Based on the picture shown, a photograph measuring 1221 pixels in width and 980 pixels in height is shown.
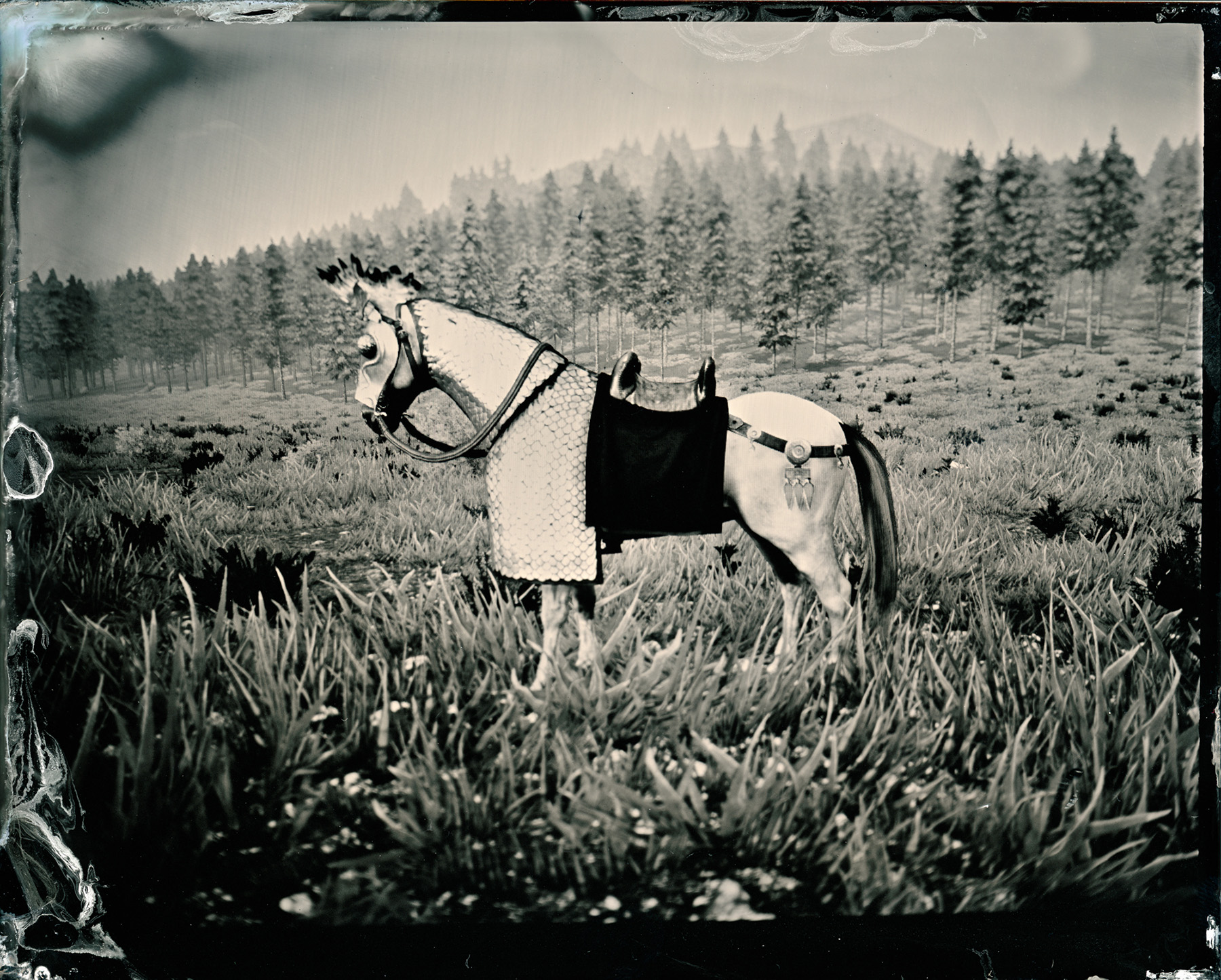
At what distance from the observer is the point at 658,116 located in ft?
5.36

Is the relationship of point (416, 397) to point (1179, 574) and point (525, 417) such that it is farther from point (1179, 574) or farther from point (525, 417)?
point (1179, 574)

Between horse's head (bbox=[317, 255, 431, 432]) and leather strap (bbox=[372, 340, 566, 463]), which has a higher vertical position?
horse's head (bbox=[317, 255, 431, 432])

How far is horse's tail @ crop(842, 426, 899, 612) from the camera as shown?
165 cm

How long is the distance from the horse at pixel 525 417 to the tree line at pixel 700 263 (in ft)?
0.26

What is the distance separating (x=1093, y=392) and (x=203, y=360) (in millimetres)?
2143

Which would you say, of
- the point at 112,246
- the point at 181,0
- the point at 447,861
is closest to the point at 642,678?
the point at 447,861

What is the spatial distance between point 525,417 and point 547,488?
0.17 meters

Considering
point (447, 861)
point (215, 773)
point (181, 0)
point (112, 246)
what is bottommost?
point (447, 861)

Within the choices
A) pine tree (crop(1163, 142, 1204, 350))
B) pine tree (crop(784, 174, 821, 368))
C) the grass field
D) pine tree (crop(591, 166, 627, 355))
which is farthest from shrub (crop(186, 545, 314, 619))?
pine tree (crop(1163, 142, 1204, 350))

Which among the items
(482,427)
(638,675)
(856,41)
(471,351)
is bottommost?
(638,675)

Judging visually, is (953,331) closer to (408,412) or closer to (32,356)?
(408,412)

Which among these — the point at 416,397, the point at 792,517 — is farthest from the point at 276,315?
the point at 792,517

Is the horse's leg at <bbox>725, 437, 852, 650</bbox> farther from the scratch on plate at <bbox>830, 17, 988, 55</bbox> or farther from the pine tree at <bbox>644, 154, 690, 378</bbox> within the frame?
the scratch on plate at <bbox>830, 17, 988, 55</bbox>

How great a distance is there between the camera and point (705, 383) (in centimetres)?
157
